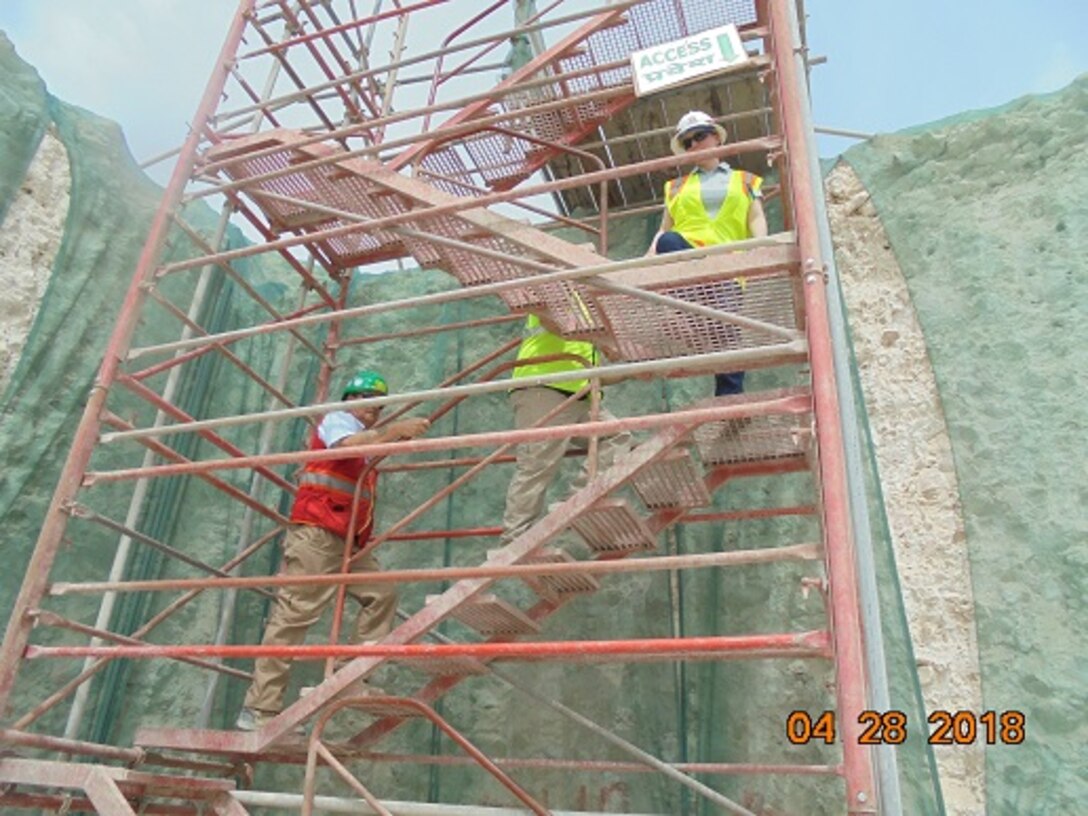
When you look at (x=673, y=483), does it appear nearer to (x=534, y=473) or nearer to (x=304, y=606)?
(x=534, y=473)

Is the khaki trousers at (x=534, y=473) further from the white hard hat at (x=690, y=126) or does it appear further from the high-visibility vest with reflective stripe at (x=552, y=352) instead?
the white hard hat at (x=690, y=126)

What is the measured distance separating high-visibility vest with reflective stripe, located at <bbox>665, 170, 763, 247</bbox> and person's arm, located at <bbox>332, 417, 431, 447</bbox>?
5.92ft

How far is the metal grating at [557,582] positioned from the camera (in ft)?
14.7

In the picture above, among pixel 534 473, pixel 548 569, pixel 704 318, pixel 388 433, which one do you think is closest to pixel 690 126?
pixel 704 318

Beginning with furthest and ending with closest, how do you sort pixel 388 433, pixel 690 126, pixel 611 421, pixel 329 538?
pixel 329 538, pixel 388 433, pixel 690 126, pixel 611 421

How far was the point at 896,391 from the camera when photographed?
19.3 ft

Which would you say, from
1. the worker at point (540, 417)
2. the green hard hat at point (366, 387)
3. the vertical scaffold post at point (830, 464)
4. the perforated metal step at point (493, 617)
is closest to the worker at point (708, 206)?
the vertical scaffold post at point (830, 464)

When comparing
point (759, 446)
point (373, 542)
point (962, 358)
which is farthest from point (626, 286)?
point (962, 358)

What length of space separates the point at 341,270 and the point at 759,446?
3910 mm

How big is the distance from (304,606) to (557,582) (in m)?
1.47

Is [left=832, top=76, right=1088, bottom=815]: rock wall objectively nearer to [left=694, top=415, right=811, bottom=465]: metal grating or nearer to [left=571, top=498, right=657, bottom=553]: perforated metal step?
[left=694, top=415, right=811, bottom=465]: metal grating

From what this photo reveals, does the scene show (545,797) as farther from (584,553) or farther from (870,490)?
(870,490)

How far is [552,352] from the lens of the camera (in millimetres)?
5688

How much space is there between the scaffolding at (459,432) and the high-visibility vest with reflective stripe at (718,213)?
0.22m
